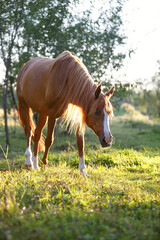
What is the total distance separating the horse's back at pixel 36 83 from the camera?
5.00 m

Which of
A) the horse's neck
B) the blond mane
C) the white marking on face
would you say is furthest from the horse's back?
the white marking on face

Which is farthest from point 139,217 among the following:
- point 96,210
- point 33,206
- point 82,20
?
point 82,20

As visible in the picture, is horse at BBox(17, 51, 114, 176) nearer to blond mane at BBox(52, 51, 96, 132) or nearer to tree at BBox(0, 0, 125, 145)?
blond mane at BBox(52, 51, 96, 132)

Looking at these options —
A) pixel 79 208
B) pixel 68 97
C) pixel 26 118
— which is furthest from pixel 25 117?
pixel 79 208

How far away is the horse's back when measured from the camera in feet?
16.4

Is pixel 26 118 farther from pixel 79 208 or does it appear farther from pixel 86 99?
pixel 79 208

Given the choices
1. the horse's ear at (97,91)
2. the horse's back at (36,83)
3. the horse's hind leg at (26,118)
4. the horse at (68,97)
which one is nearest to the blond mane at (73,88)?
the horse at (68,97)

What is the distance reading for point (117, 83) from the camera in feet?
28.0

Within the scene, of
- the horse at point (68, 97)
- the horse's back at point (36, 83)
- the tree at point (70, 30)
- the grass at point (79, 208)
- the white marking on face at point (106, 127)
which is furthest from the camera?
the tree at point (70, 30)

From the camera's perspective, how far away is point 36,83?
516 centimetres

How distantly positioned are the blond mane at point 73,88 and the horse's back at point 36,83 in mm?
362

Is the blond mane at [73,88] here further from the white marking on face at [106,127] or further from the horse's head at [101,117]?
the white marking on face at [106,127]

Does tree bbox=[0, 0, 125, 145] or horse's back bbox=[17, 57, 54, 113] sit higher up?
tree bbox=[0, 0, 125, 145]

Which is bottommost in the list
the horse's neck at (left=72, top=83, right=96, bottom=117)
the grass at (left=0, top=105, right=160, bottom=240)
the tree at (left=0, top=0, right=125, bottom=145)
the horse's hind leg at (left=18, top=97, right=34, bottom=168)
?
the grass at (left=0, top=105, right=160, bottom=240)
